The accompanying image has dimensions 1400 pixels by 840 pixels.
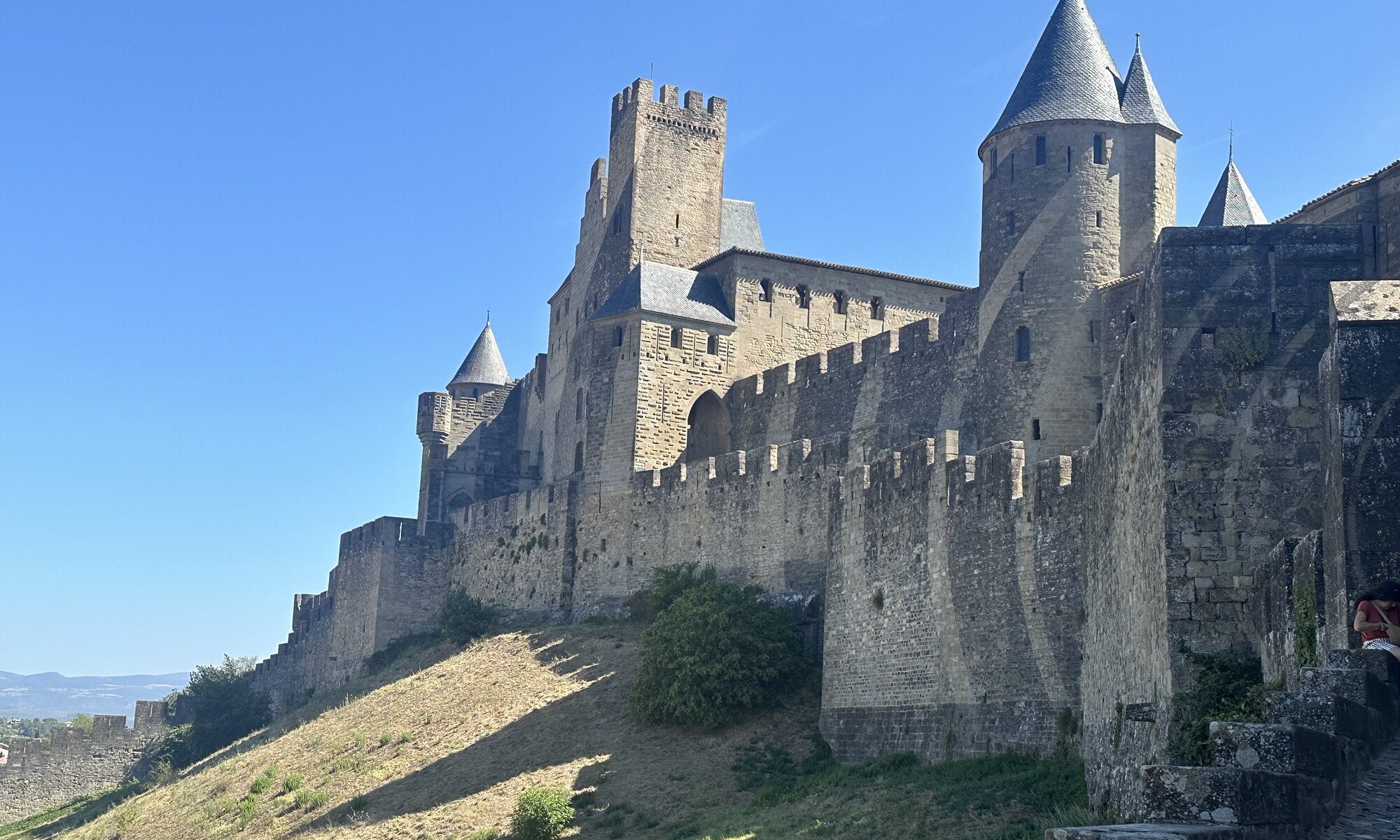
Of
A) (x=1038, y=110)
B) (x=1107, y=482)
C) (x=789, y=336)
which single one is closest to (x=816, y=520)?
(x=1038, y=110)

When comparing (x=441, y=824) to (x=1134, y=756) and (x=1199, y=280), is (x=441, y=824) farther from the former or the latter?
(x=1199, y=280)

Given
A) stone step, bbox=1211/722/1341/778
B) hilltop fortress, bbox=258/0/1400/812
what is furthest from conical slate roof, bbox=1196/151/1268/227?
stone step, bbox=1211/722/1341/778

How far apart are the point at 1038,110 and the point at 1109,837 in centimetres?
3064

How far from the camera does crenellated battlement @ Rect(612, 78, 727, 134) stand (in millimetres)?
53031

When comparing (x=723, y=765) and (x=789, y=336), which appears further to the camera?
(x=789, y=336)

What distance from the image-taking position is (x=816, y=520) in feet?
120

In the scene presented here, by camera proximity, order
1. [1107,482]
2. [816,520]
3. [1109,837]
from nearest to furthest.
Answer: [1109,837] < [1107,482] < [816,520]

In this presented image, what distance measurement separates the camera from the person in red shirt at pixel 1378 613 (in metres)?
10.9

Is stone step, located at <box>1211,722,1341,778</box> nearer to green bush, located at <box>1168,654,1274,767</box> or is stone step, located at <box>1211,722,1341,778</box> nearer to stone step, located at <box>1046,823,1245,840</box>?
stone step, located at <box>1046,823,1245,840</box>

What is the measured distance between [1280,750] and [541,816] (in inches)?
813

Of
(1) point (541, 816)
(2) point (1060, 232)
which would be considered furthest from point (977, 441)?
(1) point (541, 816)

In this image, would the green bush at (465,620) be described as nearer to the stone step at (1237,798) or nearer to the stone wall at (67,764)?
the stone wall at (67,764)

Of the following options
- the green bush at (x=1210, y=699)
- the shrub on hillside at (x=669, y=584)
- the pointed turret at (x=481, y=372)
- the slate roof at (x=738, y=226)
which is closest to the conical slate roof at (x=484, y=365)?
the pointed turret at (x=481, y=372)

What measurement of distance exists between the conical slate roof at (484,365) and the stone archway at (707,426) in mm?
16193
